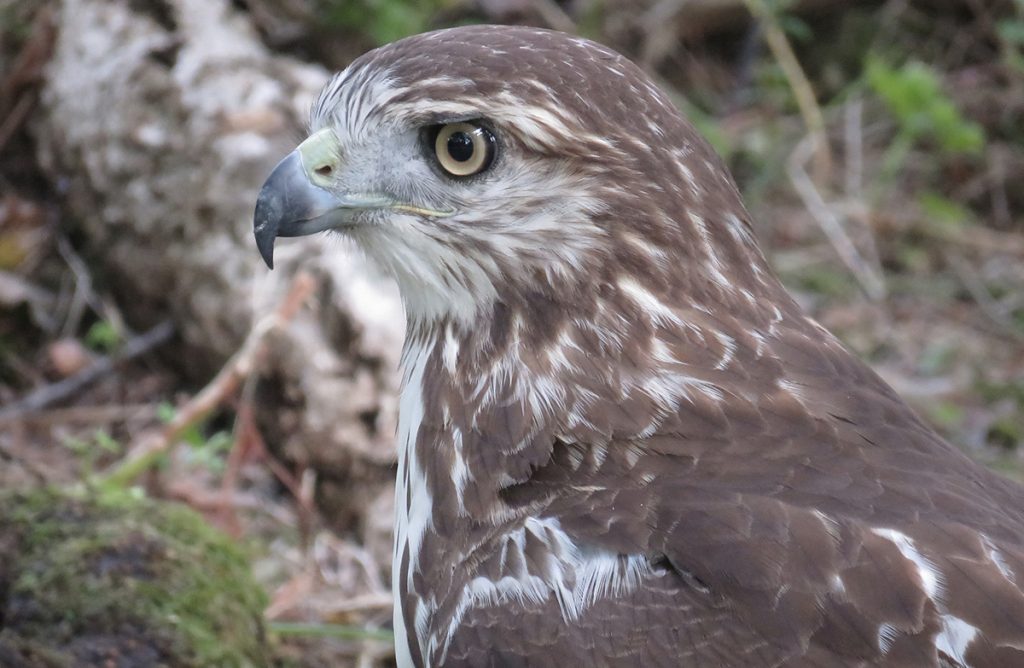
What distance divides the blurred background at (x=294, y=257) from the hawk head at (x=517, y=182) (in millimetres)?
425

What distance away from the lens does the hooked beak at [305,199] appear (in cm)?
332

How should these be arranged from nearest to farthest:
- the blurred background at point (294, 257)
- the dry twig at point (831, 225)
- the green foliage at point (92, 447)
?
the green foliage at point (92, 447) → the blurred background at point (294, 257) → the dry twig at point (831, 225)

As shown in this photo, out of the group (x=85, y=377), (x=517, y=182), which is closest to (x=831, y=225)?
(x=85, y=377)

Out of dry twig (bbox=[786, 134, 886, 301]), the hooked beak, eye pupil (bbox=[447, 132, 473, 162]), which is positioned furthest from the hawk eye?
dry twig (bbox=[786, 134, 886, 301])

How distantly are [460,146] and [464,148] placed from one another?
0.03 ft

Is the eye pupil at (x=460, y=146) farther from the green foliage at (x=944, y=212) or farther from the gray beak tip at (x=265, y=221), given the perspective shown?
the green foliage at (x=944, y=212)

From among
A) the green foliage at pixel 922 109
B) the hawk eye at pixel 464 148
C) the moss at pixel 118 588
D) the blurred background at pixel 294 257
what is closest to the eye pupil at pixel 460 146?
the hawk eye at pixel 464 148

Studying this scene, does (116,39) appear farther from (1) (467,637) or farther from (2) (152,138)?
(1) (467,637)

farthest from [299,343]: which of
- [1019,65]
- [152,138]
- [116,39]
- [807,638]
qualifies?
[1019,65]

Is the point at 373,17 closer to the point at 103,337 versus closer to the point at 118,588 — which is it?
the point at 103,337

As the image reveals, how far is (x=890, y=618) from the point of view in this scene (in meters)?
2.63

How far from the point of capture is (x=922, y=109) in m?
8.31

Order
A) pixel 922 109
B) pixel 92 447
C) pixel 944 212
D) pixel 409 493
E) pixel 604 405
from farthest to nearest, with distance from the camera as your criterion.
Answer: pixel 922 109, pixel 944 212, pixel 92 447, pixel 409 493, pixel 604 405

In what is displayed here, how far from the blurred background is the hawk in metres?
0.52
